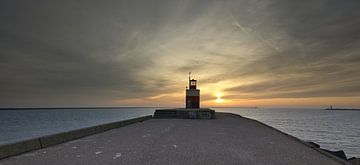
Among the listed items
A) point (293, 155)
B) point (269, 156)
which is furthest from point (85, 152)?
point (293, 155)

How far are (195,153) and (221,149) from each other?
1.26m

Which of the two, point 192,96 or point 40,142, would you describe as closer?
point 40,142

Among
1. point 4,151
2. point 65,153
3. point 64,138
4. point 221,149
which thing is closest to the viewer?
point 4,151

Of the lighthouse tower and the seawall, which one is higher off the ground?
the lighthouse tower

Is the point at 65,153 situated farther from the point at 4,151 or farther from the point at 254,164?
the point at 254,164

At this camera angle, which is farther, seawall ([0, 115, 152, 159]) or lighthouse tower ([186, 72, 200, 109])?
lighthouse tower ([186, 72, 200, 109])

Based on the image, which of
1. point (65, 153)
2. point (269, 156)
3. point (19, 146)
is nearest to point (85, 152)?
point (65, 153)

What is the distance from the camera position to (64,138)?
36.5 feet

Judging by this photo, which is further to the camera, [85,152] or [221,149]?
[221,149]

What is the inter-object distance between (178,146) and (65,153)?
154 inches

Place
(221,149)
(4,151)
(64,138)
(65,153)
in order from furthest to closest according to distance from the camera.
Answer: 1. (64,138)
2. (221,149)
3. (65,153)
4. (4,151)

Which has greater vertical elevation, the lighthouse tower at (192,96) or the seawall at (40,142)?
the lighthouse tower at (192,96)

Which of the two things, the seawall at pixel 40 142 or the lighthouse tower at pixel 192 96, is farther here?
the lighthouse tower at pixel 192 96

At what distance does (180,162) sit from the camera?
7.11 metres
